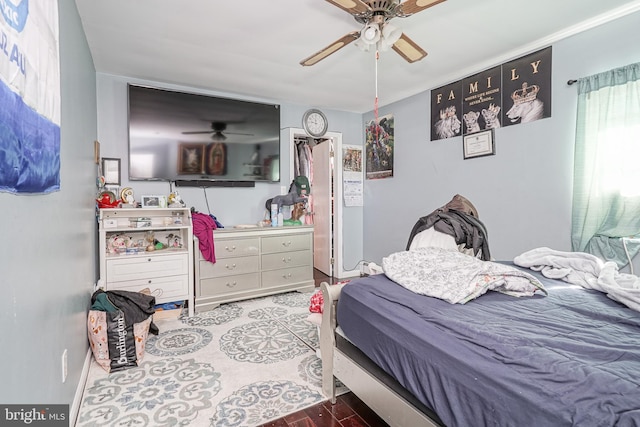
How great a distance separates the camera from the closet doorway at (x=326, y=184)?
458cm

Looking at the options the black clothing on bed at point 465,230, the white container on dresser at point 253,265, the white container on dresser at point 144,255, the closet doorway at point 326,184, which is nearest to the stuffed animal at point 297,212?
the closet doorway at point 326,184

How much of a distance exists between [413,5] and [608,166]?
6.25 feet

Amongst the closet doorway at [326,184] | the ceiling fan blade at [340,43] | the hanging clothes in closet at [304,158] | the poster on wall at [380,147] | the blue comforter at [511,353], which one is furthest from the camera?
the hanging clothes in closet at [304,158]

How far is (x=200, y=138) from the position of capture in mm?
3549

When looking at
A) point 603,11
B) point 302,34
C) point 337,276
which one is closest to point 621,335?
point 603,11

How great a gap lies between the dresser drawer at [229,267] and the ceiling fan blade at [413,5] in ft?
9.04

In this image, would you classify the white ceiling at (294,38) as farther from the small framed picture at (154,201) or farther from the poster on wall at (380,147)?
the small framed picture at (154,201)

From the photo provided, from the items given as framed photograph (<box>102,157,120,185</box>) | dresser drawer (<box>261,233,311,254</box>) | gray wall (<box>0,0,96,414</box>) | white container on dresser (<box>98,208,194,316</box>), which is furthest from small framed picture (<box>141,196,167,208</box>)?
dresser drawer (<box>261,233,311,254</box>)

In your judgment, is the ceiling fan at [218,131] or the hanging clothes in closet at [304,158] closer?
the ceiling fan at [218,131]

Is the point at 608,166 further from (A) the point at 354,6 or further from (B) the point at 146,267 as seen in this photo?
(B) the point at 146,267

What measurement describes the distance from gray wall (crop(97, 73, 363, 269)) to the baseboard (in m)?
1.77

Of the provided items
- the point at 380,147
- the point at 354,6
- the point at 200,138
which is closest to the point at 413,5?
the point at 354,6

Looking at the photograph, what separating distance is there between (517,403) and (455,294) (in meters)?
0.61

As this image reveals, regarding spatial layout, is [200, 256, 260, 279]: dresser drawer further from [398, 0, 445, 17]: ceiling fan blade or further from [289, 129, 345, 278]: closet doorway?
[398, 0, 445, 17]: ceiling fan blade
